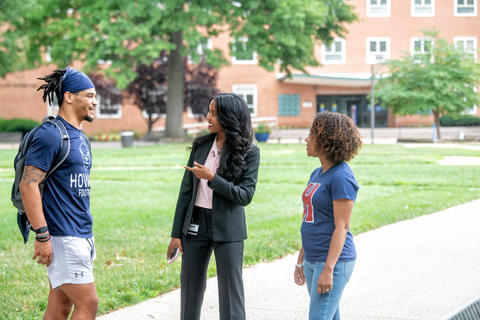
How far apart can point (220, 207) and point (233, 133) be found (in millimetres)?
440

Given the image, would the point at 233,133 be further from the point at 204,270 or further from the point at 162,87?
the point at 162,87

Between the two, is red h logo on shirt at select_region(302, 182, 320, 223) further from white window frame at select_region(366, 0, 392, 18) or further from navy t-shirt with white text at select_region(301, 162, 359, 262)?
white window frame at select_region(366, 0, 392, 18)

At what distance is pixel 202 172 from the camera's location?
3.84m

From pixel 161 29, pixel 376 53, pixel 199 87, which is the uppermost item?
pixel 161 29

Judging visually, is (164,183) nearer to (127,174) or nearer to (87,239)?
(127,174)

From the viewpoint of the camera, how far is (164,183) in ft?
50.8

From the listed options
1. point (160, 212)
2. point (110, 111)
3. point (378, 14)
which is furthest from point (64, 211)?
point (378, 14)

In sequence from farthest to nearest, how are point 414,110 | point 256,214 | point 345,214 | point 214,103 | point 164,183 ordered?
point 414,110
point 164,183
point 256,214
point 214,103
point 345,214

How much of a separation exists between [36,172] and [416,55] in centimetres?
3478

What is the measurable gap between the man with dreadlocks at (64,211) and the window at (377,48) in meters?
47.5

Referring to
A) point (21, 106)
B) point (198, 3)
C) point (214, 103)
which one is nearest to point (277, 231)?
point (214, 103)

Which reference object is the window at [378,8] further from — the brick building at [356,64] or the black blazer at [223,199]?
the black blazer at [223,199]

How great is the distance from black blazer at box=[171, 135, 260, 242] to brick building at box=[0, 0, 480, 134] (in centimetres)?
4306

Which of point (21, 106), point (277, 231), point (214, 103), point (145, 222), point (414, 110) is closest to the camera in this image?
point (214, 103)
